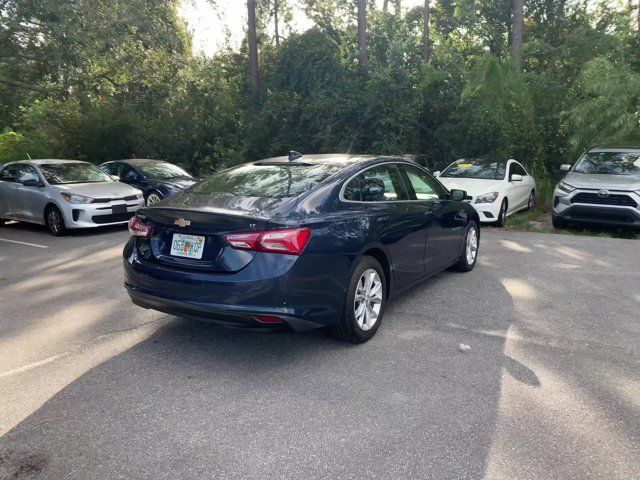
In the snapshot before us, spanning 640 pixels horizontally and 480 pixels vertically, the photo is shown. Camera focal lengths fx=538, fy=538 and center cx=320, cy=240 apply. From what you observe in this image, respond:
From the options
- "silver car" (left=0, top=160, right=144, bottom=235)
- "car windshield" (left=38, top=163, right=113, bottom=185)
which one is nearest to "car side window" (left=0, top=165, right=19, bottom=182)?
"silver car" (left=0, top=160, right=144, bottom=235)

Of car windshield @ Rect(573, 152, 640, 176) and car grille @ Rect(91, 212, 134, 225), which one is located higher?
car windshield @ Rect(573, 152, 640, 176)

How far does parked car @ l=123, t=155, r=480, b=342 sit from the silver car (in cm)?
600

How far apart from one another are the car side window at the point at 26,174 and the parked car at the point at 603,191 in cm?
1024

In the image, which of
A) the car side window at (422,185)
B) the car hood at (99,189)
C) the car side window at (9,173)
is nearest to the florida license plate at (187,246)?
the car side window at (422,185)

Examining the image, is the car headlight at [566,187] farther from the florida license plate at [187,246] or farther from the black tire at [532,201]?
the florida license plate at [187,246]

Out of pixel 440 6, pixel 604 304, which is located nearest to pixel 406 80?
pixel 604 304

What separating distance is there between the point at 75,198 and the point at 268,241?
7.64 metres

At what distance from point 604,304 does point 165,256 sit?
446 cm

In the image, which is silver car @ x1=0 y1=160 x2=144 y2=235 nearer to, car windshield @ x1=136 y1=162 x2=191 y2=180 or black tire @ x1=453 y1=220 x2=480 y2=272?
car windshield @ x1=136 y1=162 x2=191 y2=180

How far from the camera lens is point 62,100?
Result: 2002 centimetres

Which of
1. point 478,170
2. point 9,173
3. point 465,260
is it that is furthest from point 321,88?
point 465,260

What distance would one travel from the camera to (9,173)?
11.4m

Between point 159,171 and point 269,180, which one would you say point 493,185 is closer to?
point 269,180

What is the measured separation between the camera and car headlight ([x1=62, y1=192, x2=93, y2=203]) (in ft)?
33.3
